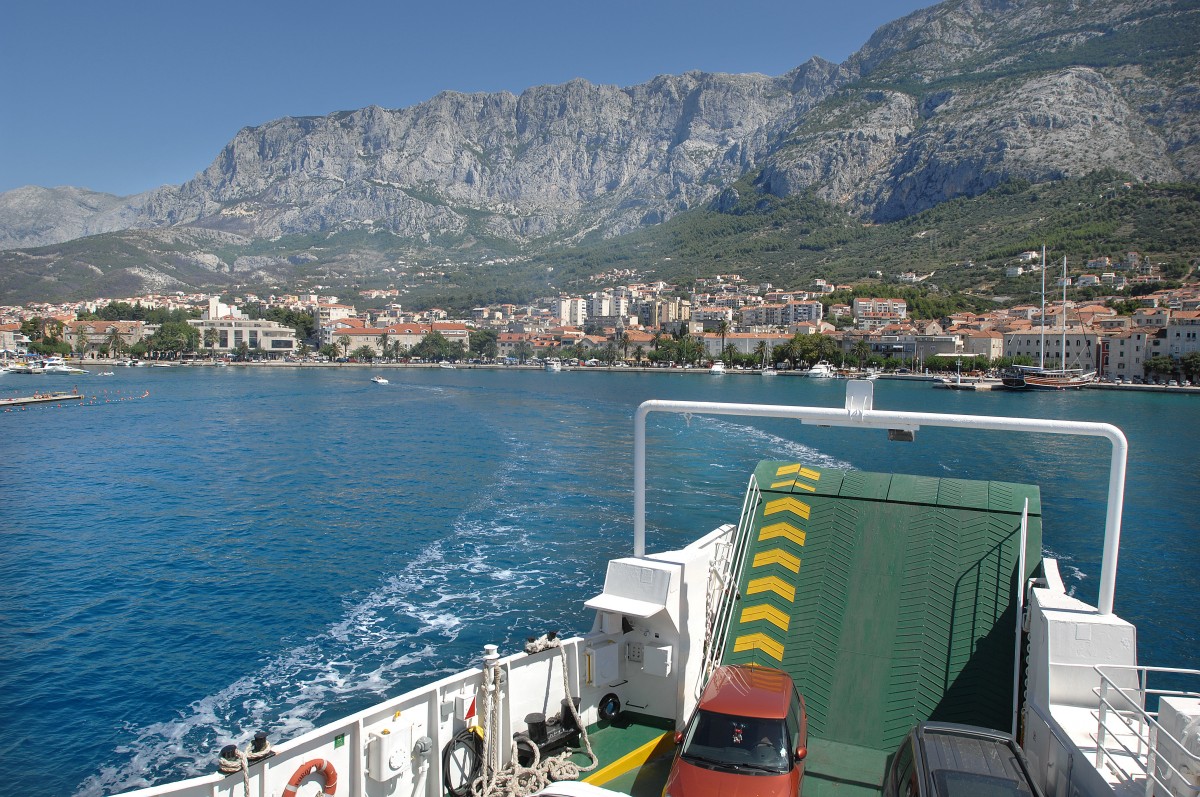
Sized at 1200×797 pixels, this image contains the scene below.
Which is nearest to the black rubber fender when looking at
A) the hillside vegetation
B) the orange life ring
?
the orange life ring

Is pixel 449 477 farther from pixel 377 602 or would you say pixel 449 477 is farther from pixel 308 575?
pixel 377 602

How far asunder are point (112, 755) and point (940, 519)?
428 inches

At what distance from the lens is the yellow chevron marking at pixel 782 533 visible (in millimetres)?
8781

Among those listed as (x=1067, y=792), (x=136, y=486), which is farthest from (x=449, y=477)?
(x=1067, y=792)

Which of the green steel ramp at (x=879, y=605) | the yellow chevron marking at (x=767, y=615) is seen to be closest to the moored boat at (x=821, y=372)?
the green steel ramp at (x=879, y=605)

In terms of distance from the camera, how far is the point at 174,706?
11.0 metres

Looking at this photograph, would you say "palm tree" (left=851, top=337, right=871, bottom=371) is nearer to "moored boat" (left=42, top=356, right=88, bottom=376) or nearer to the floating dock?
the floating dock

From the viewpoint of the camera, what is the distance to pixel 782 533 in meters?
8.87

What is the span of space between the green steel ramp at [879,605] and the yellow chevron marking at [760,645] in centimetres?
1

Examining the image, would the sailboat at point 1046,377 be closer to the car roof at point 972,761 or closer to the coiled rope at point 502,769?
the car roof at point 972,761

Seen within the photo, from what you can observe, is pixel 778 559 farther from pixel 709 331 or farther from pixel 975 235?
pixel 975 235

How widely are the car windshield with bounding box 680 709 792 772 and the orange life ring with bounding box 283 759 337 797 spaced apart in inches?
92.1

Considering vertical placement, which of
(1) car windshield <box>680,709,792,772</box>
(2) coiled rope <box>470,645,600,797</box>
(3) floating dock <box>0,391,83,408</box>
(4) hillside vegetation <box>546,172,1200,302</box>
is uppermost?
(4) hillside vegetation <box>546,172,1200,302</box>

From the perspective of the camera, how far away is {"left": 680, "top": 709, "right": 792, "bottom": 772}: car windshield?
492cm
